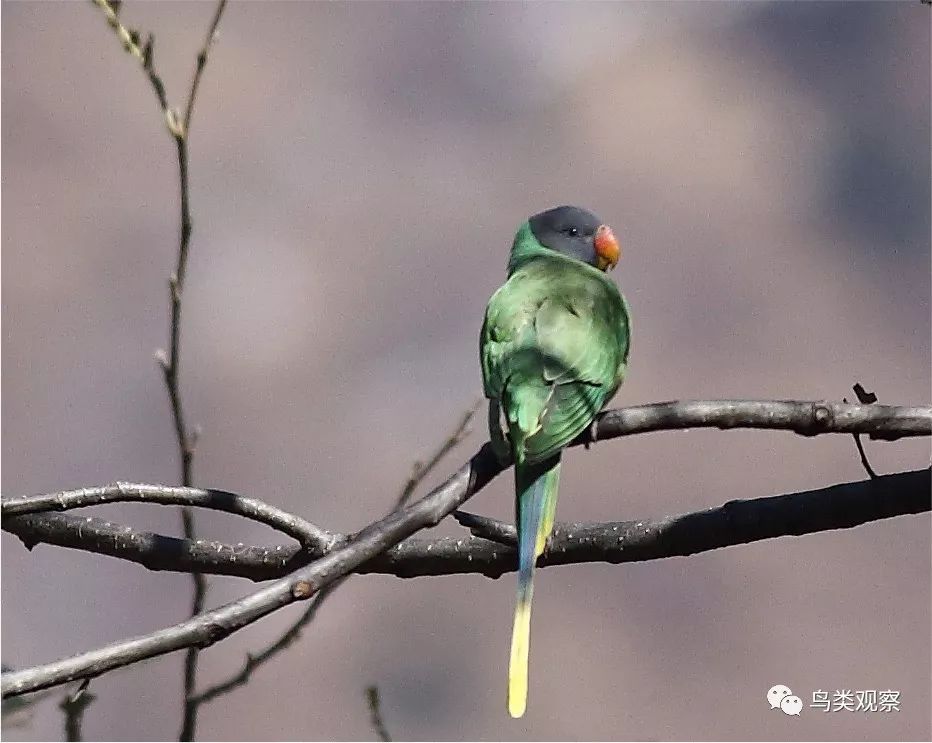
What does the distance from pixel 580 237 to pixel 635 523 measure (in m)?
1.39

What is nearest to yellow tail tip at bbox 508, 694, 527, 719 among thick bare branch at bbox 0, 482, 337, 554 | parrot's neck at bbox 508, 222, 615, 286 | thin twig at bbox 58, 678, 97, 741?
thick bare branch at bbox 0, 482, 337, 554

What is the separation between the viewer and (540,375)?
2.27 meters

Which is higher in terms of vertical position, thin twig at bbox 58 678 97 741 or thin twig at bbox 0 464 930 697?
thin twig at bbox 0 464 930 697

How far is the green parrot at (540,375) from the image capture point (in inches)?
80.3

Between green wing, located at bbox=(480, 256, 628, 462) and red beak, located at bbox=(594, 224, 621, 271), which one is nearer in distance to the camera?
green wing, located at bbox=(480, 256, 628, 462)

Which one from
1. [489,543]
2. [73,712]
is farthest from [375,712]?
[73,712]

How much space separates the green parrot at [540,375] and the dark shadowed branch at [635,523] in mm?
73

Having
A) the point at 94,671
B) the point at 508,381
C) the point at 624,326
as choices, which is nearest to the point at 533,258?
the point at 624,326

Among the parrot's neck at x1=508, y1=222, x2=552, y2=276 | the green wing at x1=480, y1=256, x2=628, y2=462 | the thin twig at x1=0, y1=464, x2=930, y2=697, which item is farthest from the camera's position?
the parrot's neck at x1=508, y1=222, x2=552, y2=276

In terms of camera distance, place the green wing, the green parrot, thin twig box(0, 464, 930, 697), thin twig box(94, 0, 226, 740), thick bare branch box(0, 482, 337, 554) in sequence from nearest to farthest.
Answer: thin twig box(0, 464, 930, 697), thin twig box(94, 0, 226, 740), thick bare branch box(0, 482, 337, 554), the green parrot, the green wing

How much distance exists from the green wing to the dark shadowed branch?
9 centimetres

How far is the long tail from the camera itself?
1940 millimetres

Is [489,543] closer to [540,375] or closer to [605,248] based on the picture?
[540,375]

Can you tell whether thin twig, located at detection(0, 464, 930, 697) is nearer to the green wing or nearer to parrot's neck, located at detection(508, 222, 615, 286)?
the green wing
